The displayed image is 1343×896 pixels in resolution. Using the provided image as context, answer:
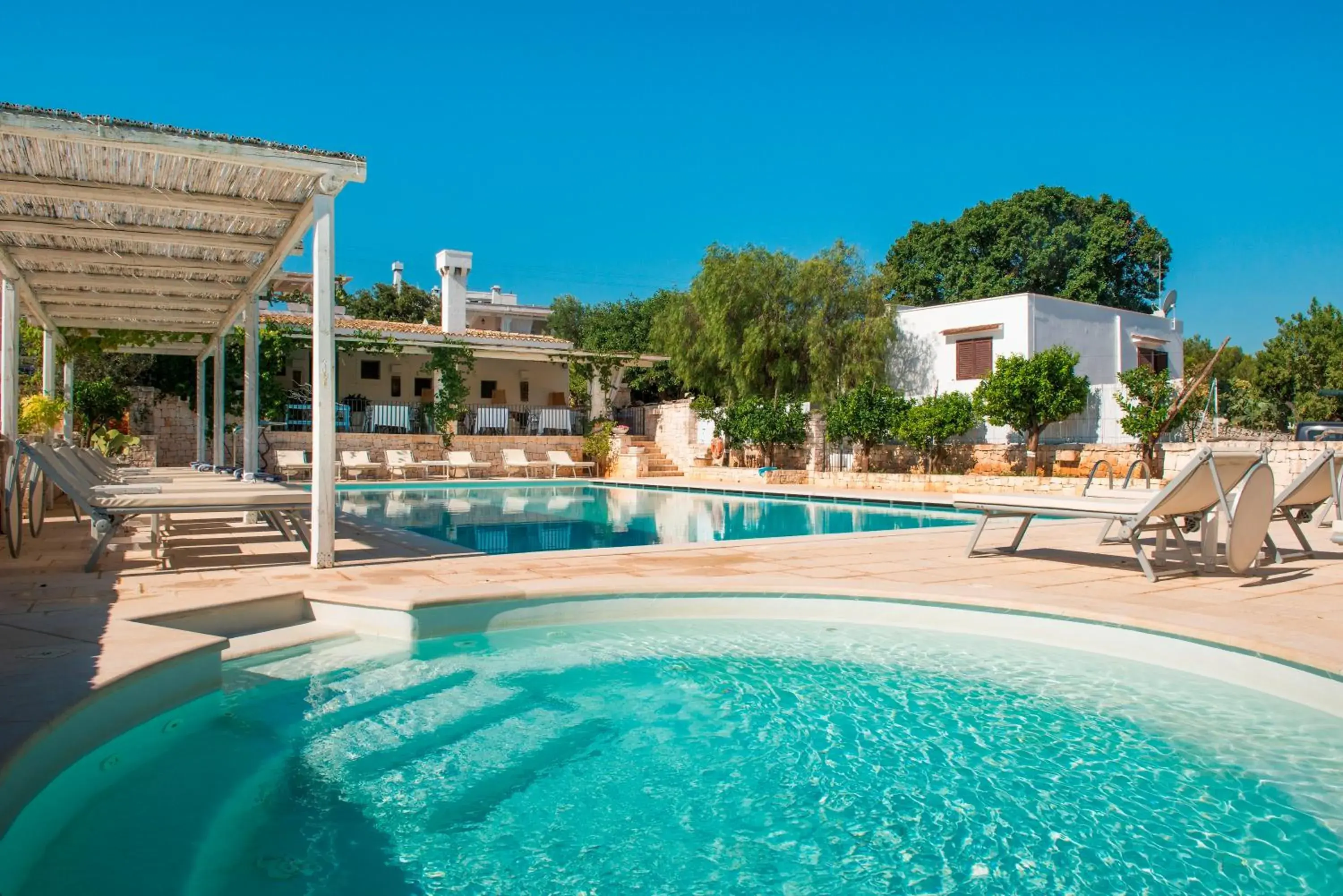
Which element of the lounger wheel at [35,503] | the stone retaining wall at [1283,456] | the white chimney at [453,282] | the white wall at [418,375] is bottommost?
the lounger wheel at [35,503]

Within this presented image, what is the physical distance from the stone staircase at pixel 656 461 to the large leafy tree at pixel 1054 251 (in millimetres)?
17725

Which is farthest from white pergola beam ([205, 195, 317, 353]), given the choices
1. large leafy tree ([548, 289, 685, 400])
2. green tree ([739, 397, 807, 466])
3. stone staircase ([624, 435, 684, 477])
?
large leafy tree ([548, 289, 685, 400])

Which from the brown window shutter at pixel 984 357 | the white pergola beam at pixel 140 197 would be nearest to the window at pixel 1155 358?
the brown window shutter at pixel 984 357

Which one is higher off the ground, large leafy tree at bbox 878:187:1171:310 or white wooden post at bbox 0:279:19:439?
large leafy tree at bbox 878:187:1171:310

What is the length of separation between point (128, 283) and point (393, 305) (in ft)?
121

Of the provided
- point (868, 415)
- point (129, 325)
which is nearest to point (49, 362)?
point (129, 325)

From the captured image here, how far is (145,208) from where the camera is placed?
22.3 ft

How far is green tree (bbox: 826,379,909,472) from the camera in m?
20.0

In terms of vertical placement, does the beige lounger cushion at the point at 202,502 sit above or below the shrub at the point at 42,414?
below

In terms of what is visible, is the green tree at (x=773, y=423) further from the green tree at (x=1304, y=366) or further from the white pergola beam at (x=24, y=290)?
the green tree at (x=1304, y=366)

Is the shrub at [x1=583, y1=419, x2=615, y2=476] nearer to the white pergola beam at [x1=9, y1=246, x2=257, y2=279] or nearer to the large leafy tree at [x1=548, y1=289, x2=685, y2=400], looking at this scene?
the large leafy tree at [x1=548, y1=289, x2=685, y2=400]

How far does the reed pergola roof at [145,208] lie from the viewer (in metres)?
5.34

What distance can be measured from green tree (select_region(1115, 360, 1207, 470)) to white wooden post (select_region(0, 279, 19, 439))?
59.8ft

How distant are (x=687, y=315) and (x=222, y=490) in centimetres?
2027
